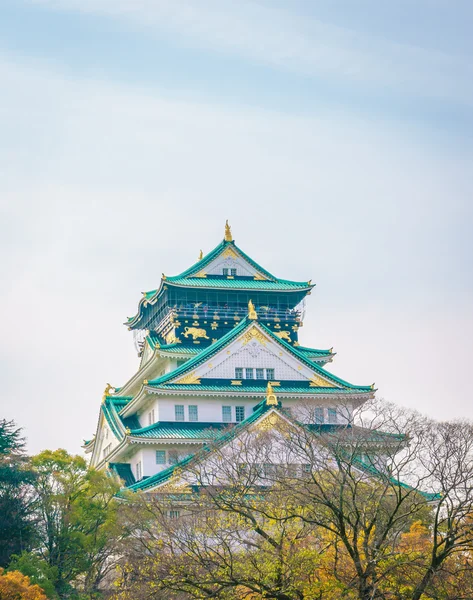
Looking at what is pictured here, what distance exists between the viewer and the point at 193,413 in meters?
60.1

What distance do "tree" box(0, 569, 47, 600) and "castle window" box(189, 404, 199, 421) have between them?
74.2 feet

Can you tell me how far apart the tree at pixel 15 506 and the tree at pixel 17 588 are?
6.56 meters

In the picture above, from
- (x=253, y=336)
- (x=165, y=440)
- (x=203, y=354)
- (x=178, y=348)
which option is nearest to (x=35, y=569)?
(x=165, y=440)

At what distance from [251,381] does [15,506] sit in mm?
19204

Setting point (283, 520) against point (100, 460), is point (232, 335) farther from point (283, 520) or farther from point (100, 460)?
point (283, 520)

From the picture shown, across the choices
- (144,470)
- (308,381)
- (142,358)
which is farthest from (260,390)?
(142,358)

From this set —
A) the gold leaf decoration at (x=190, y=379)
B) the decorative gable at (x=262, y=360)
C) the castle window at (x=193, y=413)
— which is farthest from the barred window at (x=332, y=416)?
the gold leaf decoration at (x=190, y=379)

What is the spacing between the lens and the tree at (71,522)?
153 ft

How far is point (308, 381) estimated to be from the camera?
61.5 meters

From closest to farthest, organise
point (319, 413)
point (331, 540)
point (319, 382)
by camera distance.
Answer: point (331, 540) → point (319, 413) → point (319, 382)

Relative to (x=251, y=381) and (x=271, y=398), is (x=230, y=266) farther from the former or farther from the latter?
(x=271, y=398)

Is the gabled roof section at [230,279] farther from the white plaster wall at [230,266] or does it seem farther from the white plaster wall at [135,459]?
the white plaster wall at [135,459]

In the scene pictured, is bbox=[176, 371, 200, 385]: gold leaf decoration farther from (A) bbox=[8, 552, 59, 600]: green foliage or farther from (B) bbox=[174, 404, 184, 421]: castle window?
(A) bbox=[8, 552, 59, 600]: green foliage

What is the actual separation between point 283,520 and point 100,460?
3541 cm
